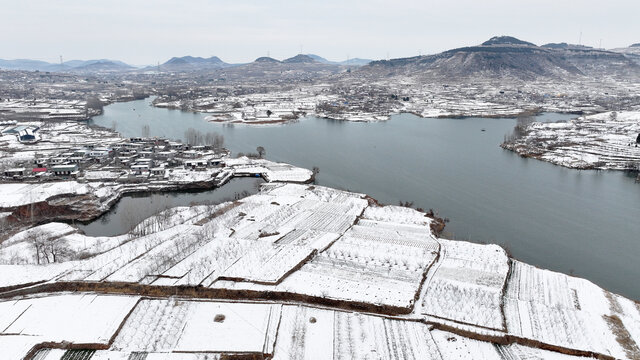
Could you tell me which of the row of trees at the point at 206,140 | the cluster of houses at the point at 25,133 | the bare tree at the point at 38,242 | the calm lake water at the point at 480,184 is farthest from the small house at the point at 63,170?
the cluster of houses at the point at 25,133

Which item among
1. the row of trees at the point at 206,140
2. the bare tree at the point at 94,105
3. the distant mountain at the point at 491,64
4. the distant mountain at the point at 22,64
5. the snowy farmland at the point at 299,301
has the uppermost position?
the distant mountain at the point at 22,64

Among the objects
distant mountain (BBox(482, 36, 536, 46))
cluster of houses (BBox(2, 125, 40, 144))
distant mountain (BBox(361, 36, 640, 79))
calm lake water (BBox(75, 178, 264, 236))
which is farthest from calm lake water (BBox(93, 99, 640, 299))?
distant mountain (BBox(482, 36, 536, 46))

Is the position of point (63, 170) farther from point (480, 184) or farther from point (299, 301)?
point (480, 184)

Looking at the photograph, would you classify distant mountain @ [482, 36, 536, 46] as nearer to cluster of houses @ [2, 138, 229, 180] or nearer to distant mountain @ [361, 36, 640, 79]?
distant mountain @ [361, 36, 640, 79]

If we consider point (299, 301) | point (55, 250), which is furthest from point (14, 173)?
point (299, 301)

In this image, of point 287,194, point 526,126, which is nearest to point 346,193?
point 287,194

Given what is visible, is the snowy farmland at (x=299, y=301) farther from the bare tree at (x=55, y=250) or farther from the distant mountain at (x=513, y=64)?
the distant mountain at (x=513, y=64)
